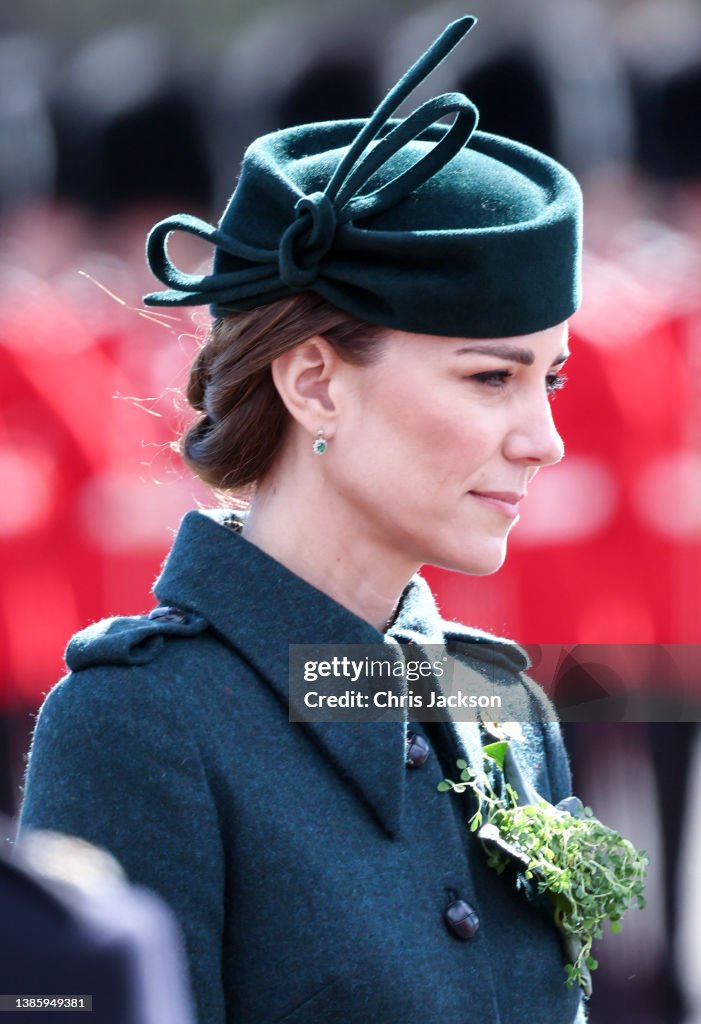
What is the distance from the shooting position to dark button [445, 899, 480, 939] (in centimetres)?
166

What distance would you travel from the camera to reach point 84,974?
0.57 metres

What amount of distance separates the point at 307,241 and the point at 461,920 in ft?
2.41

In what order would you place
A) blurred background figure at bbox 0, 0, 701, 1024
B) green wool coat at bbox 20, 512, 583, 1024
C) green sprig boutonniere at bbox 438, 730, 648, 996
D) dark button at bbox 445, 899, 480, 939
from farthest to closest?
1. blurred background figure at bbox 0, 0, 701, 1024
2. green sprig boutonniere at bbox 438, 730, 648, 996
3. dark button at bbox 445, 899, 480, 939
4. green wool coat at bbox 20, 512, 583, 1024

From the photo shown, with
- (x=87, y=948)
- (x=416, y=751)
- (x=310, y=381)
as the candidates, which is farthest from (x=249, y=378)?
(x=87, y=948)

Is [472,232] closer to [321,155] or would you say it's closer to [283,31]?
[321,155]

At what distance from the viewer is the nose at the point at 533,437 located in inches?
69.4

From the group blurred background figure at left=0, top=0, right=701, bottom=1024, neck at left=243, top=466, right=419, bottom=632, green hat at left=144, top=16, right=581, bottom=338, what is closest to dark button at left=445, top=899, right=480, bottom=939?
neck at left=243, top=466, right=419, bottom=632

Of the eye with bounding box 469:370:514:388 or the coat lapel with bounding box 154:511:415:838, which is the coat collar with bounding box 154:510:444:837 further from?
the eye with bounding box 469:370:514:388

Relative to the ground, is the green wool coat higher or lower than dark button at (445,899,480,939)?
higher

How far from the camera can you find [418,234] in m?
1.70

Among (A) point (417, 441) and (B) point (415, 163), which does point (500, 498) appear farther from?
(B) point (415, 163)

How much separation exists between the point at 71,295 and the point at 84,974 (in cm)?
467

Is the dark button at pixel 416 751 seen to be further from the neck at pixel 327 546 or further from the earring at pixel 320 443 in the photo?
the earring at pixel 320 443

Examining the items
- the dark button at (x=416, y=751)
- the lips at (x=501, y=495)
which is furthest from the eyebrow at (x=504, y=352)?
the dark button at (x=416, y=751)
